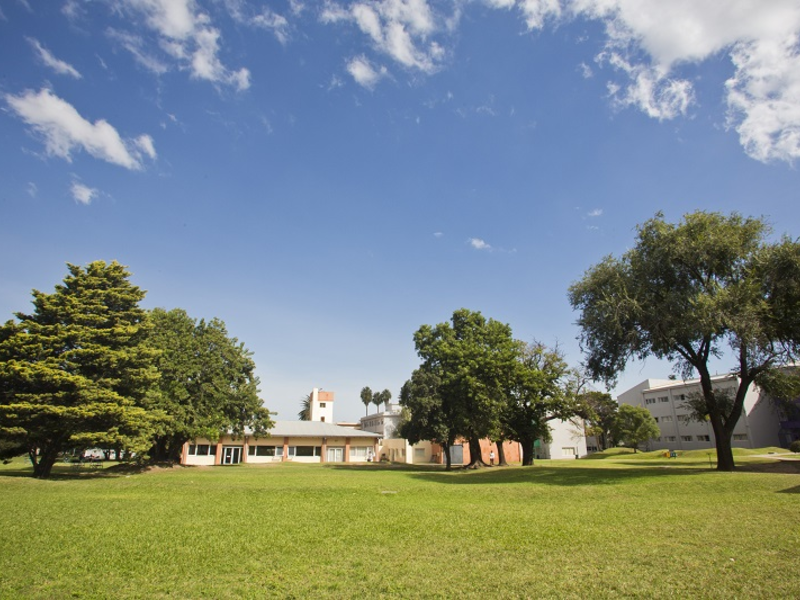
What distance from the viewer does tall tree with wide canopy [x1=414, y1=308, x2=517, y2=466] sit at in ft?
123

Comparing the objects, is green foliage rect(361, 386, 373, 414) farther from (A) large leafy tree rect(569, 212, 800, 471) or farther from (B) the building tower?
(A) large leafy tree rect(569, 212, 800, 471)

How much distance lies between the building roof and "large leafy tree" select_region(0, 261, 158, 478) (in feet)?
111

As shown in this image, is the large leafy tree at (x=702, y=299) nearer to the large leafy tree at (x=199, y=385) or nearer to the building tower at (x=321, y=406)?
the large leafy tree at (x=199, y=385)

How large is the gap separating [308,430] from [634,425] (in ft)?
162

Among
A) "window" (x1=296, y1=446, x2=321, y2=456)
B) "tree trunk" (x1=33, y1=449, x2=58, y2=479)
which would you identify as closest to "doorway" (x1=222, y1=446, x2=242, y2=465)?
"window" (x1=296, y1=446, x2=321, y2=456)

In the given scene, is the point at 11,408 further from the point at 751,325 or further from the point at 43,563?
the point at 751,325

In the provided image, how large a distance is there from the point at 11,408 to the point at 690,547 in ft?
99.5

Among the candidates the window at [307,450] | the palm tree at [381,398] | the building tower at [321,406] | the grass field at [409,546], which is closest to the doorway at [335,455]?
the window at [307,450]

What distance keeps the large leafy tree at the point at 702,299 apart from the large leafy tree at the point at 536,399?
12.6 m

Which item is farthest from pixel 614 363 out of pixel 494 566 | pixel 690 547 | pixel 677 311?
pixel 494 566

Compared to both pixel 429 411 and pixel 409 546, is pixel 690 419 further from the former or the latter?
pixel 409 546

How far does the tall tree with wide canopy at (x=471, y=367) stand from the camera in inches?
1479

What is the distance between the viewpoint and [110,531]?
11.1 m

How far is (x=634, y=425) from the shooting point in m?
71.5
